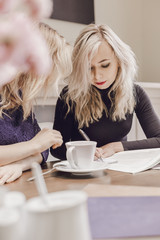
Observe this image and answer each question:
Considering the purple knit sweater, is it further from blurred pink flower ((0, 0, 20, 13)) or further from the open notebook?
blurred pink flower ((0, 0, 20, 13))

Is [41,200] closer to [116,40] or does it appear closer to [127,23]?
[116,40]

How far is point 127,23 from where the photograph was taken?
267 cm

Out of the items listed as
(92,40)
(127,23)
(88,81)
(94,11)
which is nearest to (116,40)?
(92,40)

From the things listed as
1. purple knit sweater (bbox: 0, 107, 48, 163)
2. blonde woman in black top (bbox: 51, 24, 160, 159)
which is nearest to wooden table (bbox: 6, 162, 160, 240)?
purple knit sweater (bbox: 0, 107, 48, 163)

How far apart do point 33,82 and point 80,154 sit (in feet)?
1.40

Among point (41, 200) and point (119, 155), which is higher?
point (41, 200)

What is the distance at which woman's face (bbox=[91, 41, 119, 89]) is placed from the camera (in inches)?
59.4

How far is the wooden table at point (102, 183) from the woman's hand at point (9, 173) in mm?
16

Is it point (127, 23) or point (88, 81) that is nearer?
point (88, 81)

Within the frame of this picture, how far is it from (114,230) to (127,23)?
242 centimetres

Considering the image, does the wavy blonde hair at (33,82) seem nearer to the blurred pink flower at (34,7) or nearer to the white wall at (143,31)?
the blurred pink flower at (34,7)

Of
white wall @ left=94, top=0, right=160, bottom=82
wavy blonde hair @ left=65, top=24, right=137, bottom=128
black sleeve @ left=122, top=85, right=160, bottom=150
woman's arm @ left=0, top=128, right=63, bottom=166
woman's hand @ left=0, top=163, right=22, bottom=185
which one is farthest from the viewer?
white wall @ left=94, top=0, right=160, bottom=82

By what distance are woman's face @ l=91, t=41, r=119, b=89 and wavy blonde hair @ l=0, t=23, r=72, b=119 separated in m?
0.23

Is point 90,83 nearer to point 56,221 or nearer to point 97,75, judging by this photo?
point 97,75
